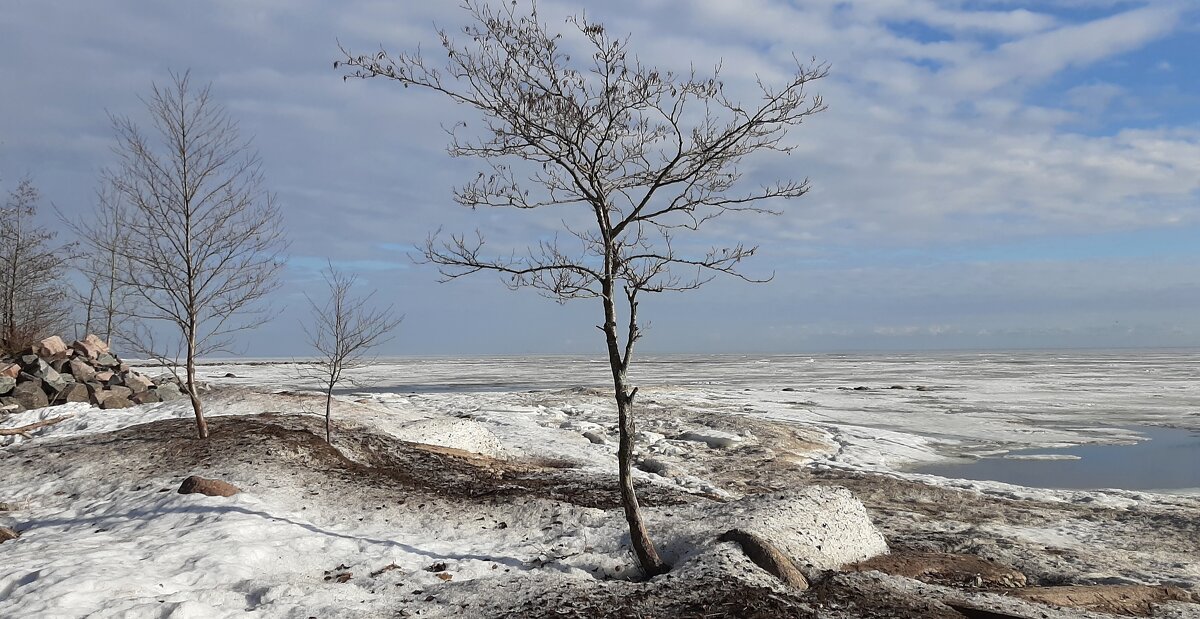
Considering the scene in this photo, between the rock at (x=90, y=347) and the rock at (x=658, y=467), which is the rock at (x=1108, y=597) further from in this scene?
the rock at (x=90, y=347)

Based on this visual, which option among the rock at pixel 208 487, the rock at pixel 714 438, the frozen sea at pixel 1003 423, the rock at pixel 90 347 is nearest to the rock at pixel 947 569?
the rock at pixel 208 487

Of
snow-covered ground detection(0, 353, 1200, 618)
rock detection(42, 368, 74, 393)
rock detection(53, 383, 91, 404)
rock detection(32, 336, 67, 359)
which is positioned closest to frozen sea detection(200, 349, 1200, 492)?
snow-covered ground detection(0, 353, 1200, 618)

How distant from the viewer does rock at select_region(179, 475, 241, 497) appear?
344 inches

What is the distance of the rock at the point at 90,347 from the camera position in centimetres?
1973

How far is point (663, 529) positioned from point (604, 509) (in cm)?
129

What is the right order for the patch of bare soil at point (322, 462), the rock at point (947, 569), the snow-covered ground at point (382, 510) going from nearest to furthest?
the snow-covered ground at point (382, 510) < the rock at point (947, 569) < the patch of bare soil at point (322, 462)

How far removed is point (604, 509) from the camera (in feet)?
29.2

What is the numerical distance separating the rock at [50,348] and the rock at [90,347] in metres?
0.50

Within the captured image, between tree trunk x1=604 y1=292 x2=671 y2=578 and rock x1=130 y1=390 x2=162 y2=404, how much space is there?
15558mm

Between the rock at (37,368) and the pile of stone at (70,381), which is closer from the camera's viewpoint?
the pile of stone at (70,381)

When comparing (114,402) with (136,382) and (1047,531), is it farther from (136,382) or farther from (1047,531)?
(1047,531)

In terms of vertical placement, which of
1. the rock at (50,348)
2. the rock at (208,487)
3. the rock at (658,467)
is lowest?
the rock at (658,467)

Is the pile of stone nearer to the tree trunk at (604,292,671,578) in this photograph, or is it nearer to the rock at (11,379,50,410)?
the rock at (11,379,50,410)

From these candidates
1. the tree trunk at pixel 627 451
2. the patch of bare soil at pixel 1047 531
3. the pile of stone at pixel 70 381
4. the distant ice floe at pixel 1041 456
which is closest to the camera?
the tree trunk at pixel 627 451
